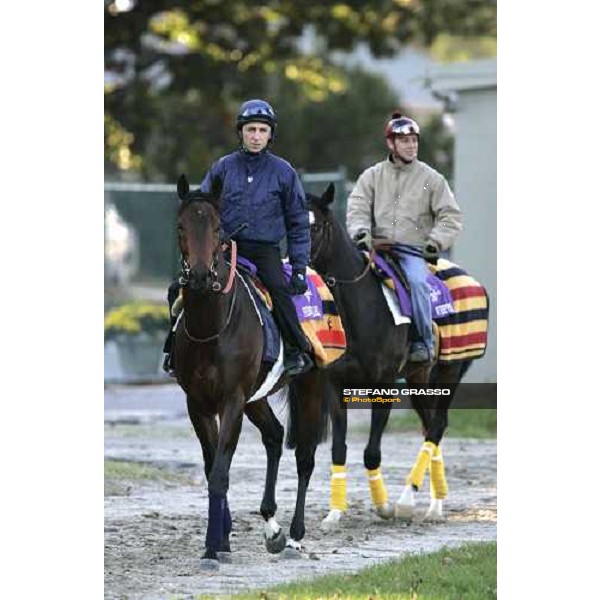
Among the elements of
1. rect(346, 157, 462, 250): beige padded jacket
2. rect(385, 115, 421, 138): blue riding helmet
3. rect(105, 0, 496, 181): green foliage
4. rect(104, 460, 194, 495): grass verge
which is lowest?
rect(104, 460, 194, 495): grass verge

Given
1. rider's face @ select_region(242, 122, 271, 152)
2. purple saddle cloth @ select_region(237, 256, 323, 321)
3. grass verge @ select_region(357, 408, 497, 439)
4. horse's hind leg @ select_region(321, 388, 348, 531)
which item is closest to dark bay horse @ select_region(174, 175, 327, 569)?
purple saddle cloth @ select_region(237, 256, 323, 321)

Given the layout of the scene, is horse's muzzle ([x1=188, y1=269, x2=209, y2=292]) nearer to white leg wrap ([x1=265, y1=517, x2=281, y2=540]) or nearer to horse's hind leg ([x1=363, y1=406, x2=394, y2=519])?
white leg wrap ([x1=265, y1=517, x2=281, y2=540])

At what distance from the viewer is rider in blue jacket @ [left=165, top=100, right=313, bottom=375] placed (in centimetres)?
989

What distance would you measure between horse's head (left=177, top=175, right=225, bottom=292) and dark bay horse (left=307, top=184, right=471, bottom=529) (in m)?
2.06

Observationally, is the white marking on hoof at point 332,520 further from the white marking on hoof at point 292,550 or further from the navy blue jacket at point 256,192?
the navy blue jacket at point 256,192

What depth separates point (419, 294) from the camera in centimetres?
1193

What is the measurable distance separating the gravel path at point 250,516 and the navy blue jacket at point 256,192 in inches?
73.1

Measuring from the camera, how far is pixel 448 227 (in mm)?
11883

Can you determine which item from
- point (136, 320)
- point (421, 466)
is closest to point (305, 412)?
point (421, 466)

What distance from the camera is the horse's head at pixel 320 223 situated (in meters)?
11.2
